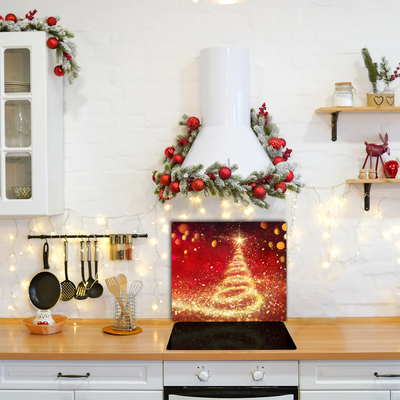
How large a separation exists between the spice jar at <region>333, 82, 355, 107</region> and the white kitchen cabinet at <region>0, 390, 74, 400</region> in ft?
6.02

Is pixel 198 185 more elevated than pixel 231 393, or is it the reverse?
pixel 198 185

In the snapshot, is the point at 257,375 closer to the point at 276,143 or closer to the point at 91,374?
the point at 91,374

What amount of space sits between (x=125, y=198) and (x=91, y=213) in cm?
20

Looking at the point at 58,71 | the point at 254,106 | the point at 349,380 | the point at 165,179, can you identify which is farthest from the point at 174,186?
the point at 349,380

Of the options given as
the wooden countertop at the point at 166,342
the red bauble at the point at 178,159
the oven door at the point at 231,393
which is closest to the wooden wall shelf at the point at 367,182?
the wooden countertop at the point at 166,342

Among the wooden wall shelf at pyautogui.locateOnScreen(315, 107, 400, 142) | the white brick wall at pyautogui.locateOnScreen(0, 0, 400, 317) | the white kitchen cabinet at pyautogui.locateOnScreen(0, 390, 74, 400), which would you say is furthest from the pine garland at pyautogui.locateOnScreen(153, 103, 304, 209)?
the white kitchen cabinet at pyautogui.locateOnScreen(0, 390, 74, 400)

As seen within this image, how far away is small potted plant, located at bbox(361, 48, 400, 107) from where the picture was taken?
89.0 inches

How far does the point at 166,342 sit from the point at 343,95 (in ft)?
4.81

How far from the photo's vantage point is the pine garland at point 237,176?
6.56 feet

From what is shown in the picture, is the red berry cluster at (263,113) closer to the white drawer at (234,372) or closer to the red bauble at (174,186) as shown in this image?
the red bauble at (174,186)

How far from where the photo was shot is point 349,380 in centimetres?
193

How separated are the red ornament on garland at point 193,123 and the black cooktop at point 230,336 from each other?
1.00 meters

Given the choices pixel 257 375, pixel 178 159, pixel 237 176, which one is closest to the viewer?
pixel 257 375

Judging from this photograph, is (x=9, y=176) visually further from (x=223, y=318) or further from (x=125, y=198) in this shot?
(x=223, y=318)
